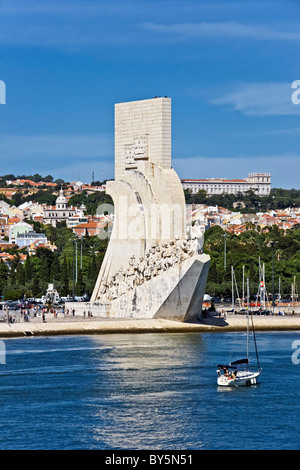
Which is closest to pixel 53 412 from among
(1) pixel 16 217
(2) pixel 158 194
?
(2) pixel 158 194

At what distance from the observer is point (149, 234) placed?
4797 centimetres

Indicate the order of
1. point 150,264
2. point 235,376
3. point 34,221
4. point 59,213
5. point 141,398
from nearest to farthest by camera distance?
1. point 141,398
2. point 235,376
3. point 150,264
4. point 34,221
5. point 59,213

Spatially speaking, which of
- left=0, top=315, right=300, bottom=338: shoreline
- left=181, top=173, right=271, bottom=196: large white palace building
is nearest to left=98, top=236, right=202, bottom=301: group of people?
left=0, top=315, right=300, bottom=338: shoreline

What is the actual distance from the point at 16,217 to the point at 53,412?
108998mm

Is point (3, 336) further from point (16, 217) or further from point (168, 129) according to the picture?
point (16, 217)

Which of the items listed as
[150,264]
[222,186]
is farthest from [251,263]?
[222,186]

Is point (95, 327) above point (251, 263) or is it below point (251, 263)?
below

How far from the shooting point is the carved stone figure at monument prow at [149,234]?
151 feet

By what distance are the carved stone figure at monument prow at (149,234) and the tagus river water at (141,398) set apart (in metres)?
3.66

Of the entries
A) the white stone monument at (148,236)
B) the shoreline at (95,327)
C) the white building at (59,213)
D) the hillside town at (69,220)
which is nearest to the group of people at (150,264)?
the white stone monument at (148,236)

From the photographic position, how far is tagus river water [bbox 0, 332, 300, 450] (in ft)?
83.2

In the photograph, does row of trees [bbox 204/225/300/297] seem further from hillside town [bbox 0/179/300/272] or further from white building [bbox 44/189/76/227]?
white building [bbox 44/189/76/227]

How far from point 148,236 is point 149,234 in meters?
0.09
